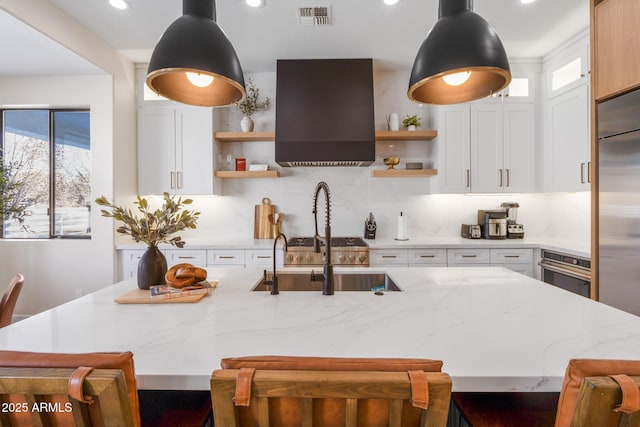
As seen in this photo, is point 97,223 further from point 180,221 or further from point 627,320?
point 627,320

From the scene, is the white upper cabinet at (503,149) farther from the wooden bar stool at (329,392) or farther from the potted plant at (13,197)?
the potted plant at (13,197)

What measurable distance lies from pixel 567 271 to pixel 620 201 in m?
0.91

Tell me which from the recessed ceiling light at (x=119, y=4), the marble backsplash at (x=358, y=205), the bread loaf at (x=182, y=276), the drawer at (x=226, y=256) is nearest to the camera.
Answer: the bread loaf at (x=182, y=276)

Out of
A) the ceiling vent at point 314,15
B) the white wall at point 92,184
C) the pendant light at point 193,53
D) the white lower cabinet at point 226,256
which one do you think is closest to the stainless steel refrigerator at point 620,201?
the ceiling vent at point 314,15

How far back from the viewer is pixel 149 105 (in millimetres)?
3611

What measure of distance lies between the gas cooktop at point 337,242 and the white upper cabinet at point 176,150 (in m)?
1.08

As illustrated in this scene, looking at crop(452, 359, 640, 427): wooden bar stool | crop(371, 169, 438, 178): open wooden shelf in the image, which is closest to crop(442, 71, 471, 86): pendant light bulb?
crop(452, 359, 640, 427): wooden bar stool

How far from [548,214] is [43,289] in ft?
18.4

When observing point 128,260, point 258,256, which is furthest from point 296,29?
point 128,260

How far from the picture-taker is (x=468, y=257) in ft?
10.7

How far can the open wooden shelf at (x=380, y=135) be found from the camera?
350cm

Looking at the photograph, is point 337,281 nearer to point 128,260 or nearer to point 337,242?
point 337,242

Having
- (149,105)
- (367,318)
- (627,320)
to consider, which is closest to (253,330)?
(367,318)

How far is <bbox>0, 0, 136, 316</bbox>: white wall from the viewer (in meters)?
3.30
